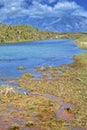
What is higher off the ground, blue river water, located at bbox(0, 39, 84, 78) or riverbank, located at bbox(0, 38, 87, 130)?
riverbank, located at bbox(0, 38, 87, 130)

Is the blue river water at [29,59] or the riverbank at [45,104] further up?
the riverbank at [45,104]

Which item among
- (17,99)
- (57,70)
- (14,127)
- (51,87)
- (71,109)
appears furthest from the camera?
(57,70)

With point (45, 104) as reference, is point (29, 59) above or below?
below

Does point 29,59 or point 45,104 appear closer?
point 45,104

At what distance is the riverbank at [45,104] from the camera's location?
29297 millimetres

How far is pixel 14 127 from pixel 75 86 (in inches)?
726

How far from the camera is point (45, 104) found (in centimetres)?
3600

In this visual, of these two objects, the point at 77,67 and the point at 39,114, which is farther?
the point at 77,67

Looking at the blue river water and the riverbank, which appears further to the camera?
the blue river water

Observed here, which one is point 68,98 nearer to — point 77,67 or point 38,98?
point 38,98

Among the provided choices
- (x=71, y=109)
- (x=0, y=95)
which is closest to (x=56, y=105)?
(x=71, y=109)

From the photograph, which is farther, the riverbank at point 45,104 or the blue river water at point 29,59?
the blue river water at point 29,59

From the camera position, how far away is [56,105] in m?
35.8

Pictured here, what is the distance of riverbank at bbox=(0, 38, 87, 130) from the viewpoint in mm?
29297
